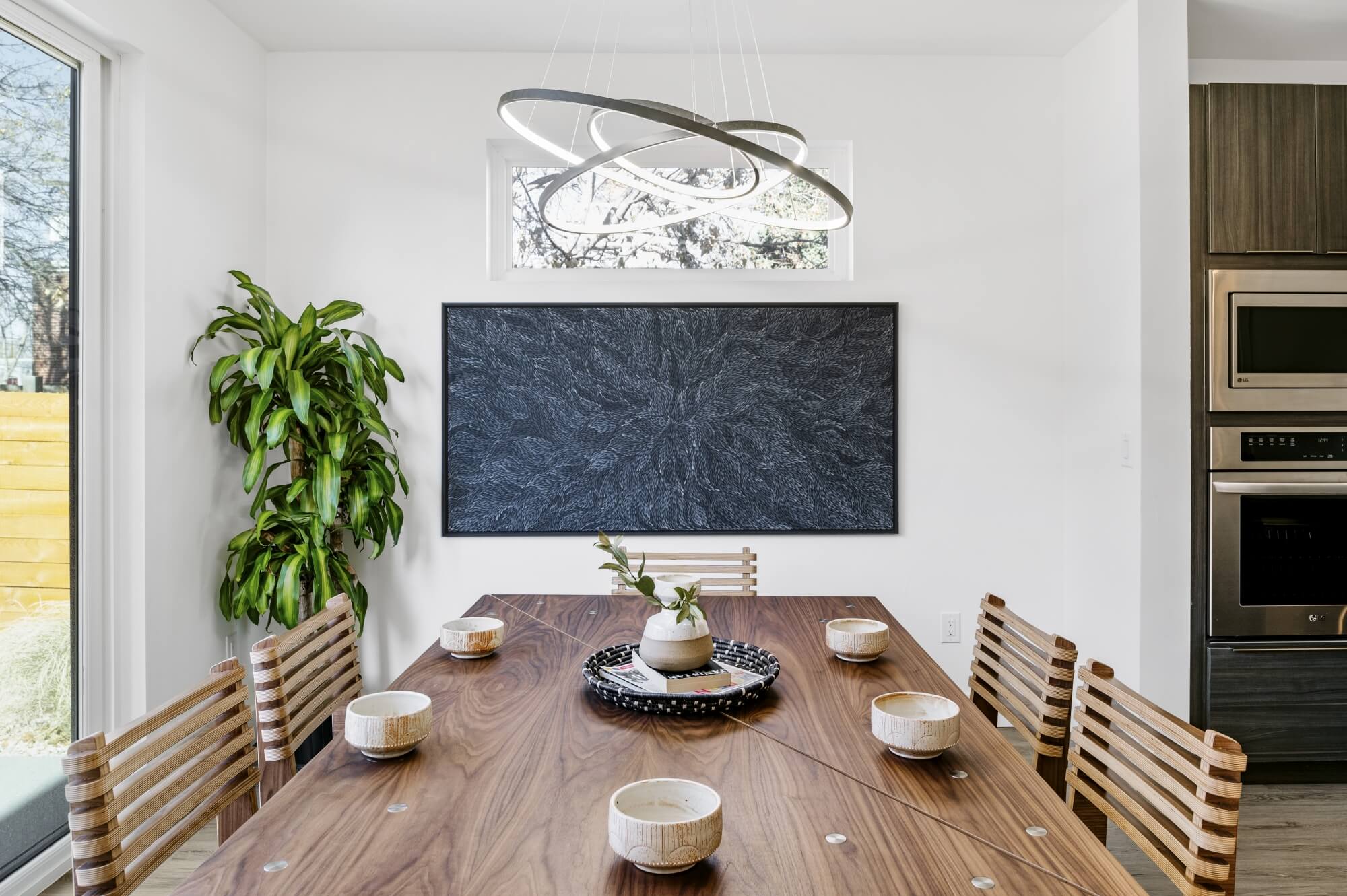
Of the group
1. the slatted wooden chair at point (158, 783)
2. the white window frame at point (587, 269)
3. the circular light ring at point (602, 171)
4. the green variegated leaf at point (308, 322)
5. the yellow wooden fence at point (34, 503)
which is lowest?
the slatted wooden chair at point (158, 783)

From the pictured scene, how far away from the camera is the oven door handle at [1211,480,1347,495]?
2.86 meters

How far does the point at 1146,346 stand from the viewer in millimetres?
2873

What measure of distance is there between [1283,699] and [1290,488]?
2.39ft

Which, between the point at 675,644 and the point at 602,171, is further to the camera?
the point at 602,171

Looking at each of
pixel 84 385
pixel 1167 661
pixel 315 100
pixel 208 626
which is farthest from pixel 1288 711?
pixel 315 100

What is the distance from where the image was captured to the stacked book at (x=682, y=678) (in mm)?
1632

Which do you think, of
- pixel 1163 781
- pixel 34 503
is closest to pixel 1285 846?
pixel 1163 781

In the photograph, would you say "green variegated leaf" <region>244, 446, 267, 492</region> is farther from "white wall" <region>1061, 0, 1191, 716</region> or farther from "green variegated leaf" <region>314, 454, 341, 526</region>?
"white wall" <region>1061, 0, 1191, 716</region>

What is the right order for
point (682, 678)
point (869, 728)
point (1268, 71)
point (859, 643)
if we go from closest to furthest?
point (869, 728), point (682, 678), point (859, 643), point (1268, 71)

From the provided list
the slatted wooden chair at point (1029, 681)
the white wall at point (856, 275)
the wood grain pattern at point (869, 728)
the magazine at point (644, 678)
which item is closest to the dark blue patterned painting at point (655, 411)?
the white wall at point (856, 275)

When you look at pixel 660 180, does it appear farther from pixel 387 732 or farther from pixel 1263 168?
pixel 1263 168

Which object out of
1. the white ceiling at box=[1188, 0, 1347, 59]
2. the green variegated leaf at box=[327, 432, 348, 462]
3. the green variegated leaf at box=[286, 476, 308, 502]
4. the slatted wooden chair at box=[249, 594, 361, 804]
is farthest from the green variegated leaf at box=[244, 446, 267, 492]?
the white ceiling at box=[1188, 0, 1347, 59]

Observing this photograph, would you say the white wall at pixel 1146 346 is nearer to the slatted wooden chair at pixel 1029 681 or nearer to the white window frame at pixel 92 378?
the slatted wooden chair at pixel 1029 681

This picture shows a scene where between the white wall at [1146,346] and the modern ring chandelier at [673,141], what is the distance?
1.13 m
